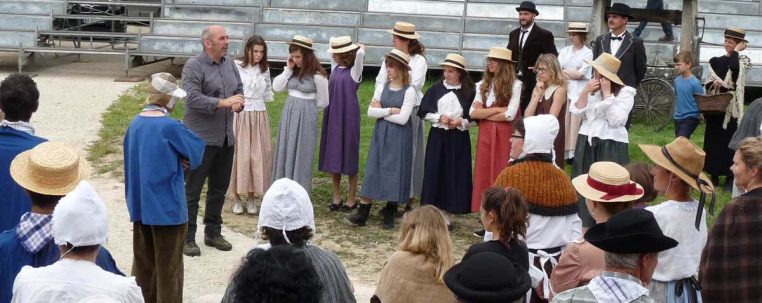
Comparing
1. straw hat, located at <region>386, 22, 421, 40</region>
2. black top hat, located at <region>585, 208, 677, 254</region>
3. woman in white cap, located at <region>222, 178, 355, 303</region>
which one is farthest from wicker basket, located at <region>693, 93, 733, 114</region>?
woman in white cap, located at <region>222, 178, 355, 303</region>

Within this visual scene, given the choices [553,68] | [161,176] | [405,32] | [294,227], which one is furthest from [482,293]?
[405,32]

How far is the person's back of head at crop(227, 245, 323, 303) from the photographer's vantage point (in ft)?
11.4

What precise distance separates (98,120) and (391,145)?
5360 millimetres

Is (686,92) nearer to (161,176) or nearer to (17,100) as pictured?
(161,176)

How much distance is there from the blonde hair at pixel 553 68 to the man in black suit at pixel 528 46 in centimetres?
175

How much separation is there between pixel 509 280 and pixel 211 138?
4971 mm

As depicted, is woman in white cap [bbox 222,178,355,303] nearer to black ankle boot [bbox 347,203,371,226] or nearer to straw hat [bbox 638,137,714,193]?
straw hat [bbox 638,137,714,193]

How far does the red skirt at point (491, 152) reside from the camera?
946 cm

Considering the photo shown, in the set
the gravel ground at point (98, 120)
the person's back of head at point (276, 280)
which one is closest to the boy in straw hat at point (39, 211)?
the gravel ground at point (98, 120)

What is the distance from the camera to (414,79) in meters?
9.73

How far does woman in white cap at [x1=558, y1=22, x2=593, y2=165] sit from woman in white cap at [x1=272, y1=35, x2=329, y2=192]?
3084 millimetres

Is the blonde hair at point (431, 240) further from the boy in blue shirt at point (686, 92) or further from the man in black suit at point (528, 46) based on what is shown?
the boy in blue shirt at point (686, 92)

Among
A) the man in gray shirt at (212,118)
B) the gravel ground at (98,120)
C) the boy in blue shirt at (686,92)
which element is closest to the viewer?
the gravel ground at (98,120)

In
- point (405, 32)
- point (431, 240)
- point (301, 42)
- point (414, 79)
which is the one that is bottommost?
point (431, 240)
